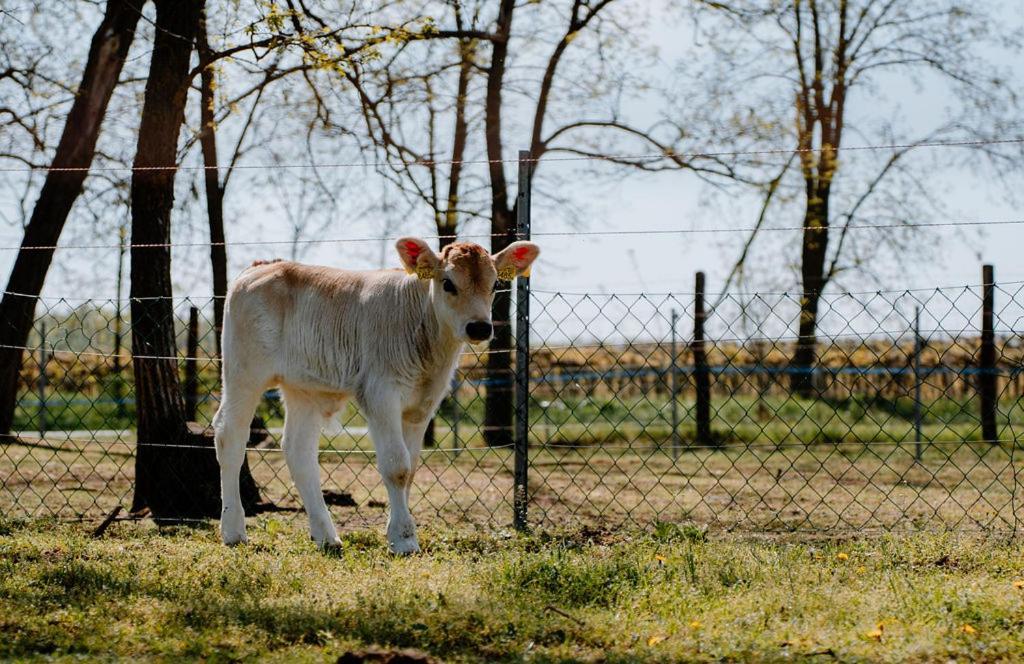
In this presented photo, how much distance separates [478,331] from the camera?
6.67 metres

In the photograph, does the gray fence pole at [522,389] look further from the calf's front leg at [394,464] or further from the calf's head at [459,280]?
the calf's front leg at [394,464]

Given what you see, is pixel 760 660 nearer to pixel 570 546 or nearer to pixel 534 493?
pixel 570 546

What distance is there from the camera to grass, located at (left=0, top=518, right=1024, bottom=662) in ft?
15.3

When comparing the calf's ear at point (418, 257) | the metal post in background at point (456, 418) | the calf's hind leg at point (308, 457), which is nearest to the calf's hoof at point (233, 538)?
the calf's hind leg at point (308, 457)

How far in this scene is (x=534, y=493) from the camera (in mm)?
10078

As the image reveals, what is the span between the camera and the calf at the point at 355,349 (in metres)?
6.89

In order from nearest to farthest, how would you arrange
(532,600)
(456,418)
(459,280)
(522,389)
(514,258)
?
(532,600) < (459,280) < (514,258) < (522,389) < (456,418)

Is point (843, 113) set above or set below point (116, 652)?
above

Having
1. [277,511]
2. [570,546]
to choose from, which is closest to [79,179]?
[277,511]

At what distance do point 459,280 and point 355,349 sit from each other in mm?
906

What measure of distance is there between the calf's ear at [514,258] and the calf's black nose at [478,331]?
23.5 inches

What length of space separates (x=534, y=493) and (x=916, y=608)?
5.17 m

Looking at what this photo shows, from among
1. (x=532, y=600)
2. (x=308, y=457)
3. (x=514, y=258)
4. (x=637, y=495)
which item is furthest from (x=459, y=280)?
(x=637, y=495)

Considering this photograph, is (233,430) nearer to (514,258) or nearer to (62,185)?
(514,258)
